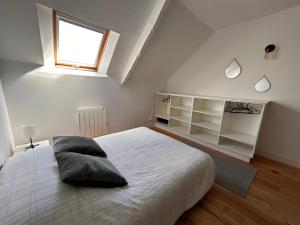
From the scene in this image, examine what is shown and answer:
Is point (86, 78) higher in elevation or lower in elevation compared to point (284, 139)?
higher

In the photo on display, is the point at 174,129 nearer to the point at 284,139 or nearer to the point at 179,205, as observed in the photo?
the point at 284,139

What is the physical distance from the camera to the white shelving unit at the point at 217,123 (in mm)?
2332

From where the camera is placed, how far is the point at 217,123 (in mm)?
2893

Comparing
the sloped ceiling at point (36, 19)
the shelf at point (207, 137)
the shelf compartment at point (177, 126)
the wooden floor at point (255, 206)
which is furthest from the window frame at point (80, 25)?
the wooden floor at point (255, 206)

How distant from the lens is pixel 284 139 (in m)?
2.22

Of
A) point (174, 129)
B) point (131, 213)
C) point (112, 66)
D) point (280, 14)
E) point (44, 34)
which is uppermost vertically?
point (280, 14)

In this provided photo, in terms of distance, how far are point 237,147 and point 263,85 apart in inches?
45.9

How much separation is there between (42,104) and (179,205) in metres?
2.36

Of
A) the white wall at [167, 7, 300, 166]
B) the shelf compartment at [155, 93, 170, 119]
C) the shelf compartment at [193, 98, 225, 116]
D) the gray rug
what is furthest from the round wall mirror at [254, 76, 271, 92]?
the shelf compartment at [155, 93, 170, 119]

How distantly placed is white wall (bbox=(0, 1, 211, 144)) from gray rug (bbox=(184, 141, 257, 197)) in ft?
6.82

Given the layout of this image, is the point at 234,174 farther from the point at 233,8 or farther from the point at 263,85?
the point at 233,8

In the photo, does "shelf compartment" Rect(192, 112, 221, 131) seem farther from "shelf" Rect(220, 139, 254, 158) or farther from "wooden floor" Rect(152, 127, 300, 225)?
"wooden floor" Rect(152, 127, 300, 225)

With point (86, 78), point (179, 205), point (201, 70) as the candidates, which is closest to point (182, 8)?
point (201, 70)

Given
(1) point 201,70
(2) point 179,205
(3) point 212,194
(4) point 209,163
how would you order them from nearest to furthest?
(2) point 179,205 → (4) point 209,163 → (3) point 212,194 → (1) point 201,70
